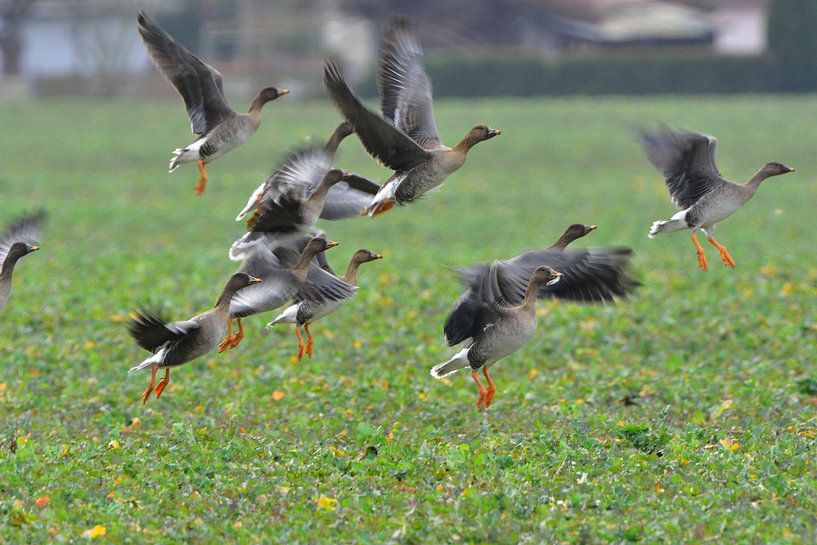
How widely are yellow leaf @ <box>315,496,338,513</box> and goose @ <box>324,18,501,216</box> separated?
243 cm

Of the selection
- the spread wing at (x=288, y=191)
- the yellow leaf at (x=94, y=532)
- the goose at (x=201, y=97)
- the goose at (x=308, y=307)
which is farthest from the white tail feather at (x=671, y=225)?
the yellow leaf at (x=94, y=532)

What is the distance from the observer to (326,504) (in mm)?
8570

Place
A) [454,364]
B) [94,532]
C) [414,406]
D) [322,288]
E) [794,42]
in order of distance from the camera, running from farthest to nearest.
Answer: [794,42] < [414,406] < [454,364] < [322,288] < [94,532]

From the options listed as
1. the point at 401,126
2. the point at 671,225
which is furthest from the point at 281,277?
the point at 671,225

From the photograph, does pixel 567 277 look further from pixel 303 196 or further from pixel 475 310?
pixel 303 196

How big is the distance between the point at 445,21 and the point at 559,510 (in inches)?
2680

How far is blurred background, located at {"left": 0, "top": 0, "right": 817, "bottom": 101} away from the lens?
5834 centimetres

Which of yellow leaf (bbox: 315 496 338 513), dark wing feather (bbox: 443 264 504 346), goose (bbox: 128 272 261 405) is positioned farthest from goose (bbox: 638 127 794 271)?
yellow leaf (bbox: 315 496 338 513)

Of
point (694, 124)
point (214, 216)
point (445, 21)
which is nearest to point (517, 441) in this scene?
point (214, 216)

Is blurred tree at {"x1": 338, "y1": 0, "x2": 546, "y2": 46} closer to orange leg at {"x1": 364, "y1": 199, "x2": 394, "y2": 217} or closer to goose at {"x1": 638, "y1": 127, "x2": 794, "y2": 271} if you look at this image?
goose at {"x1": 638, "y1": 127, "x2": 794, "y2": 271}

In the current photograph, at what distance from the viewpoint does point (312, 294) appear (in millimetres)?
Answer: 10203

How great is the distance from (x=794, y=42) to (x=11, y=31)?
1681 inches

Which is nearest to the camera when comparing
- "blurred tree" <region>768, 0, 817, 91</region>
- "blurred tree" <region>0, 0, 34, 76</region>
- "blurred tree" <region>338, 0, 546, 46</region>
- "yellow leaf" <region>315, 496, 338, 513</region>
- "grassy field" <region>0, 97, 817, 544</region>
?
"grassy field" <region>0, 97, 817, 544</region>

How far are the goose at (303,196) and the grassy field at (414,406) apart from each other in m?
1.64
